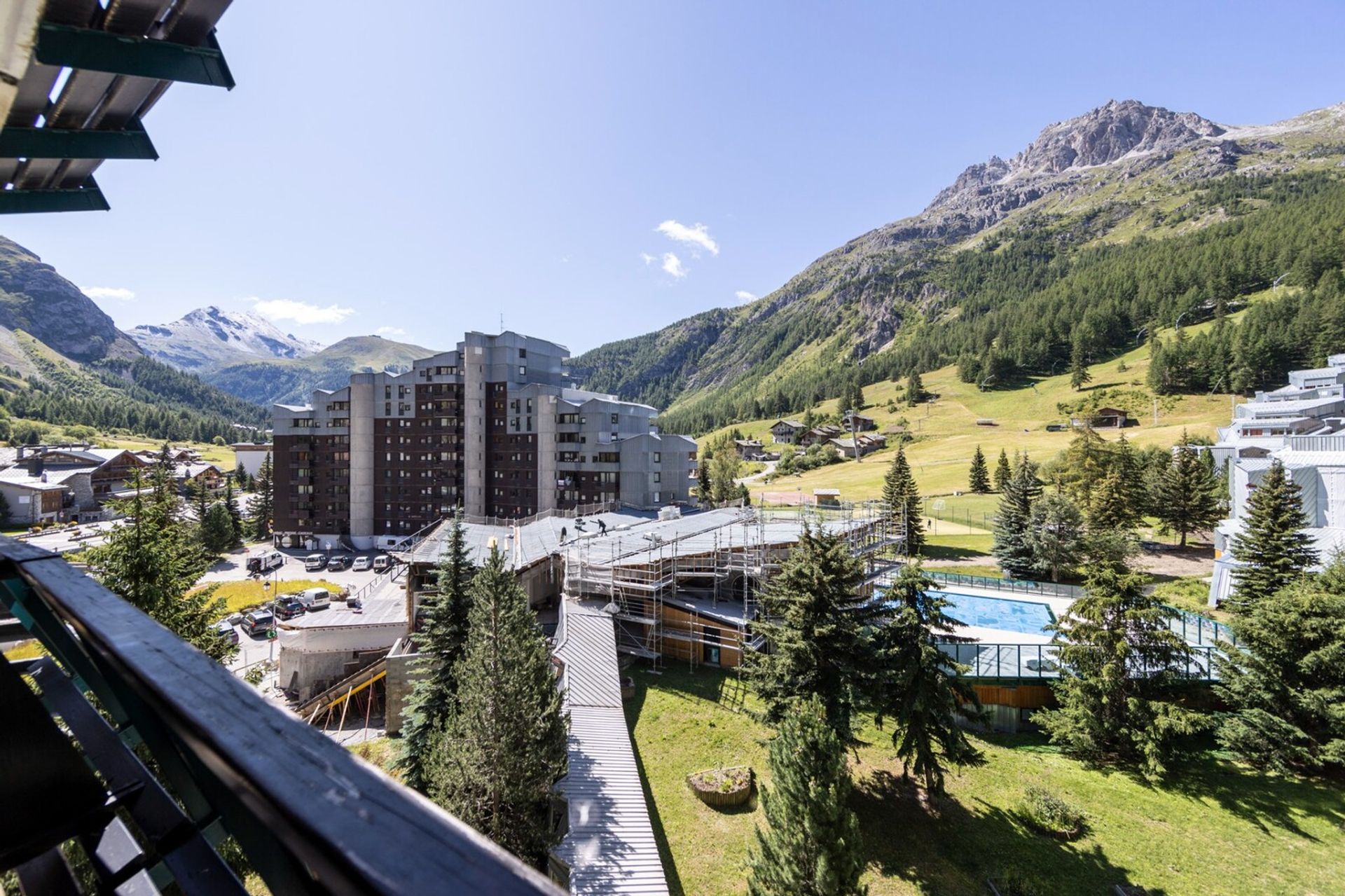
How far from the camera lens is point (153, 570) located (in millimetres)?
12289

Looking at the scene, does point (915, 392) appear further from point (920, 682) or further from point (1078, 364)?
point (920, 682)

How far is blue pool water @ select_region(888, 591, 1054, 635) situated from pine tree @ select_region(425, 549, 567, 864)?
21.3 meters

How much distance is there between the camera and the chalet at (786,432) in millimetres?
109062

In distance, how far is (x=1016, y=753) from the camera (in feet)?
62.6

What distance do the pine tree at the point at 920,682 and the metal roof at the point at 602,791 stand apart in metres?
7.43

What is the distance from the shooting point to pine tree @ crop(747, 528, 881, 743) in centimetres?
1566

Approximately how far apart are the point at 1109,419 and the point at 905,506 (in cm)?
5884

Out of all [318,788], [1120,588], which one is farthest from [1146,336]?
[318,788]

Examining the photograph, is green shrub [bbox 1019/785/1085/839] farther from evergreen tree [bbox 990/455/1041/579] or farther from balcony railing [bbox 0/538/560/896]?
evergreen tree [bbox 990/455/1041/579]

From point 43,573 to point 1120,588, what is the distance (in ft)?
74.2

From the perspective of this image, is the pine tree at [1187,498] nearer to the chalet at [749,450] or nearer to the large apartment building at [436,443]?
the large apartment building at [436,443]

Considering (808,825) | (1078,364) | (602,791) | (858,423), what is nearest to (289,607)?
(602,791)

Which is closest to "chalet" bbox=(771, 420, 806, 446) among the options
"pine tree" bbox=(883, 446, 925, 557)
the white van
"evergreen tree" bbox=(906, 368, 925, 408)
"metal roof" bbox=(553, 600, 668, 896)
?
"evergreen tree" bbox=(906, 368, 925, 408)

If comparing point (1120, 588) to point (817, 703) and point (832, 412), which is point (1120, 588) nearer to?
point (817, 703)
